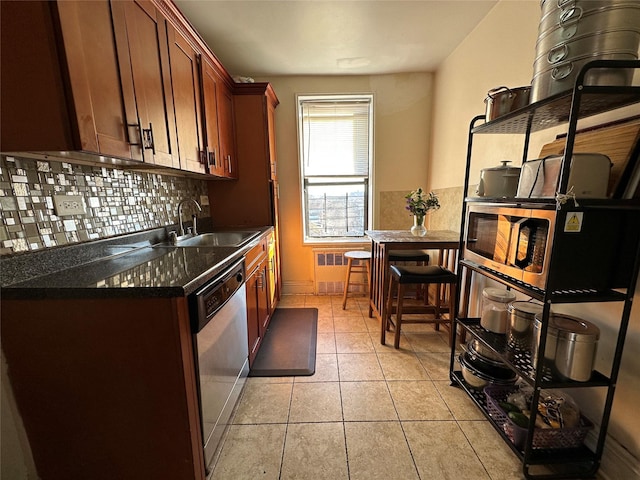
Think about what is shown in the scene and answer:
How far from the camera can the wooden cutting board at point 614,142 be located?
1.05m

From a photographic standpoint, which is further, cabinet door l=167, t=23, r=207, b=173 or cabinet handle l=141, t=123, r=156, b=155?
cabinet door l=167, t=23, r=207, b=173

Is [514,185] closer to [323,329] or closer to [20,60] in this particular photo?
[323,329]

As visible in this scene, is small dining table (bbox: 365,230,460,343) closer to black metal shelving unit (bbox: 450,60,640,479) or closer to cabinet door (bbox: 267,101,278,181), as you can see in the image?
black metal shelving unit (bbox: 450,60,640,479)

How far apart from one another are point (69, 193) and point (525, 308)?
2311 mm

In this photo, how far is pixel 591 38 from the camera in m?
0.98

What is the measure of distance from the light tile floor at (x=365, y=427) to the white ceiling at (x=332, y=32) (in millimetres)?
2629

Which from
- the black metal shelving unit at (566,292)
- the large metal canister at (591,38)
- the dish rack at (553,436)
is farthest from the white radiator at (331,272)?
the large metal canister at (591,38)

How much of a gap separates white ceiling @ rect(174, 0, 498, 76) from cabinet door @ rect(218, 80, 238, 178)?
42cm

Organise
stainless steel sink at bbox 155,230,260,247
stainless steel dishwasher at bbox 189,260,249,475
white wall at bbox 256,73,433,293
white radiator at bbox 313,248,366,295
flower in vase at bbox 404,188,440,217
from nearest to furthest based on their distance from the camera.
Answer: stainless steel dishwasher at bbox 189,260,249,475
stainless steel sink at bbox 155,230,260,247
flower in vase at bbox 404,188,440,217
white wall at bbox 256,73,433,293
white radiator at bbox 313,248,366,295

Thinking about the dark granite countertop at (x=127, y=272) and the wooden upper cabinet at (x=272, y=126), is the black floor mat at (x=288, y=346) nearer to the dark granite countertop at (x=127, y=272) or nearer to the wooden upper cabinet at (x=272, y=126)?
the dark granite countertop at (x=127, y=272)

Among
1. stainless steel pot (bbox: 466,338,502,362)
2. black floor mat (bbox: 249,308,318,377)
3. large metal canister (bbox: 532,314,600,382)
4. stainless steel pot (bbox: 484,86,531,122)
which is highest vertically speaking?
stainless steel pot (bbox: 484,86,531,122)

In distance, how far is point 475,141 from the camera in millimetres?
2229

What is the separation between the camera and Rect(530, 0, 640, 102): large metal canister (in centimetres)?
95

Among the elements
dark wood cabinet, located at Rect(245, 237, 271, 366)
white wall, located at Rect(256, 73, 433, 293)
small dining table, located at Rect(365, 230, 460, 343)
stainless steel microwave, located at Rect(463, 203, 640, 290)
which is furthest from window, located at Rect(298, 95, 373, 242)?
stainless steel microwave, located at Rect(463, 203, 640, 290)
